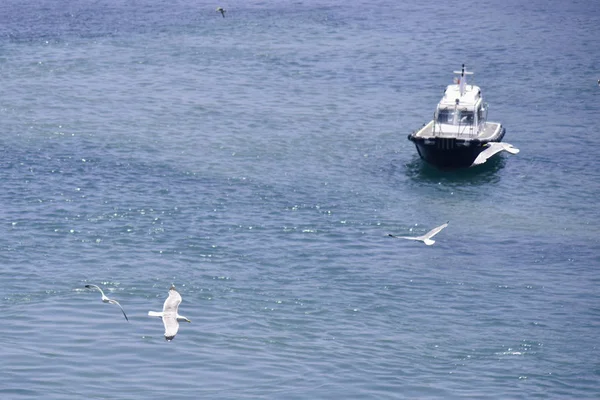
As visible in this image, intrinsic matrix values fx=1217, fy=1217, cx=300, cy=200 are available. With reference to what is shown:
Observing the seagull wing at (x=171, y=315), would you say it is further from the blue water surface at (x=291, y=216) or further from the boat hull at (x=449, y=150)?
the boat hull at (x=449, y=150)

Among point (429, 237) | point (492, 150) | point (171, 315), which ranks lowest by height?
point (429, 237)

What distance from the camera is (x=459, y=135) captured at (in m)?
82.6

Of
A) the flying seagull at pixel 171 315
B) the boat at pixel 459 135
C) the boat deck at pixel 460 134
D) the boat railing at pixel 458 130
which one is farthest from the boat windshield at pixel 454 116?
the flying seagull at pixel 171 315

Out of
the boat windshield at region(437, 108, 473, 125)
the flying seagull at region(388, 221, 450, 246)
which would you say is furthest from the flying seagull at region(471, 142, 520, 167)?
the flying seagull at region(388, 221, 450, 246)

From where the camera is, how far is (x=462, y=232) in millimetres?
70750

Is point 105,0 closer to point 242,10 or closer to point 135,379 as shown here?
point 242,10

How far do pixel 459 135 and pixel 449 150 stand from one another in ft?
6.69

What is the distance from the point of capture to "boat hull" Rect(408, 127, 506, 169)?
8094cm

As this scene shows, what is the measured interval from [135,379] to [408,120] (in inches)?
1920

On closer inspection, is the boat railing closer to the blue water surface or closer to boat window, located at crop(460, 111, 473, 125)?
boat window, located at crop(460, 111, 473, 125)

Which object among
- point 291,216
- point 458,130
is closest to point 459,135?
point 458,130

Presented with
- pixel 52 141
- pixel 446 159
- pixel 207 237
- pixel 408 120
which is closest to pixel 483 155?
pixel 446 159

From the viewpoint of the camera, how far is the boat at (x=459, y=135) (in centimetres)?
8119

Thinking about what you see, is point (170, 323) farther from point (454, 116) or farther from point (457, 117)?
point (457, 117)
